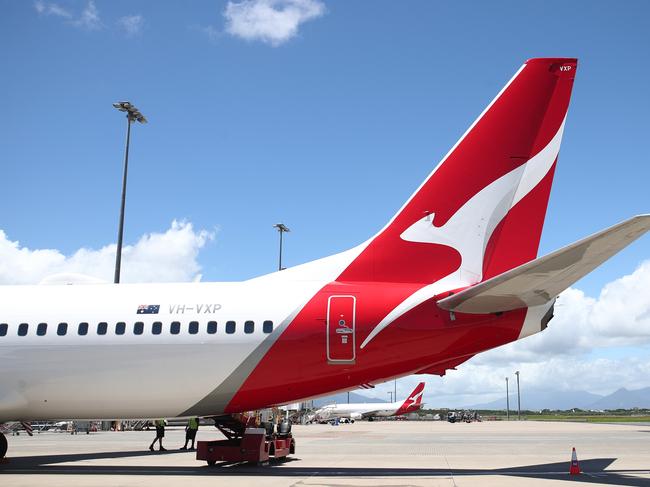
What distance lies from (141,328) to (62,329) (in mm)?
2136

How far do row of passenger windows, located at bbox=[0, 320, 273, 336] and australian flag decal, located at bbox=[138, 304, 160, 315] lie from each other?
0.27 meters

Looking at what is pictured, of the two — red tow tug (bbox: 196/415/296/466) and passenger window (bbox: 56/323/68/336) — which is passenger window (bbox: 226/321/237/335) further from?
passenger window (bbox: 56/323/68/336)

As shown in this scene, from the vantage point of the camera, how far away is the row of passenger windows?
593 inches

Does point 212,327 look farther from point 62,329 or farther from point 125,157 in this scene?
point 125,157

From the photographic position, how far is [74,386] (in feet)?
51.8

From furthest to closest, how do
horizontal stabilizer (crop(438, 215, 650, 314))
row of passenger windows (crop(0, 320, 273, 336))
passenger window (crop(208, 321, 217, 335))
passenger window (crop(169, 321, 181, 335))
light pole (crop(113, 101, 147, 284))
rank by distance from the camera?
light pole (crop(113, 101, 147, 284))
passenger window (crop(169, 321, 181, 335))
passenger window (crop(208, 321, 217, 335))
row of passenger windows (crop(0, 320, 273, 336))
horizontal stabilizer (crop(438, 215, 650, 314))

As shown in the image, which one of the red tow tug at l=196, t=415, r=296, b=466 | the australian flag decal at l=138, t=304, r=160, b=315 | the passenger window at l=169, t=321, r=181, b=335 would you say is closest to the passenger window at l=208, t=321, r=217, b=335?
the passenger window at l=169, t=321, r=181, b=335

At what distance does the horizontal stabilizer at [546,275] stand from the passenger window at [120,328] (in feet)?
25.0

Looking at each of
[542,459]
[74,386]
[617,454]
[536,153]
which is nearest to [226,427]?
[74,386]

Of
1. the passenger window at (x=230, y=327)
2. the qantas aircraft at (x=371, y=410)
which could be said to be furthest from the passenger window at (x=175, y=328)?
the qantas aircraft at (x=371, y=410)

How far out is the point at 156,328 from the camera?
609 inches

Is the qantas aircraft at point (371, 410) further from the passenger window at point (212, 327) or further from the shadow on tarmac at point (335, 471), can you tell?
the passenger window at point (212, 327)

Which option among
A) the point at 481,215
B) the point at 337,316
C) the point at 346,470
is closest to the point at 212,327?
the point at 337,316

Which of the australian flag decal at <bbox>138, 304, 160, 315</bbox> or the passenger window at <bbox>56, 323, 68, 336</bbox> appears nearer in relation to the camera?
the australian flag decal at <bbox>138, 304, 160, 315</bbox>
